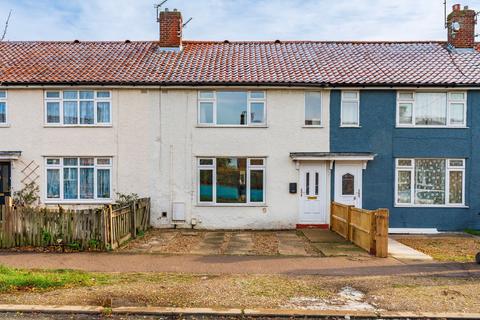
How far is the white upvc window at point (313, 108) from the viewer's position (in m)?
16.0

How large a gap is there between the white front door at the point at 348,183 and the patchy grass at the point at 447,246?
2230 mm

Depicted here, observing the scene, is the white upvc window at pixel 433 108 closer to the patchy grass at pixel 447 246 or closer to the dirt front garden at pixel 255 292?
the patchy grass at pixel 447 246

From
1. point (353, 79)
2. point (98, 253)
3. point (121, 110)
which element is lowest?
point (98, 253)

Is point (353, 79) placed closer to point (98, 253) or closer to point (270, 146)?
point (270, 146)

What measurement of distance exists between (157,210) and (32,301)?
29.5 feet

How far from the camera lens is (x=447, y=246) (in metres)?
12.6

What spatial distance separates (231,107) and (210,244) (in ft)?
18.7

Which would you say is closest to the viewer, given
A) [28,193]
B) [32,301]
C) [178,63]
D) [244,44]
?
[32,301]

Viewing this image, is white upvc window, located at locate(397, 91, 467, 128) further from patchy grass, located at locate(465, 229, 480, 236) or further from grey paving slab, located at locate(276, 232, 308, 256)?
grey paving slab, located at locate(276, 232, 308, 256)

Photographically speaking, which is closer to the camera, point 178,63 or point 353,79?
point 353,79

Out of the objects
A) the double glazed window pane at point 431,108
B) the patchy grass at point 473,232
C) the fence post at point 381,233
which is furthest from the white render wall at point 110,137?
the patchy grass at point 473,232

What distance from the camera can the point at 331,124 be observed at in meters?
15.9

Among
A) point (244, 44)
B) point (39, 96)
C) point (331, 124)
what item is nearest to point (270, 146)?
point (331, 124)

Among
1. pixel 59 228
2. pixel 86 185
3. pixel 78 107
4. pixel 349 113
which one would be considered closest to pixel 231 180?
pixel 349 113
